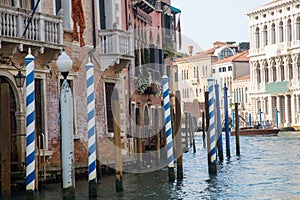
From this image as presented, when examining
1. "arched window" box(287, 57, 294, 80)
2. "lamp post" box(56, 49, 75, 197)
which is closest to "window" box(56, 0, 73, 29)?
"lamp post" box(56, 49, 75, 197)

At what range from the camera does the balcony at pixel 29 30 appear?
11.0 m

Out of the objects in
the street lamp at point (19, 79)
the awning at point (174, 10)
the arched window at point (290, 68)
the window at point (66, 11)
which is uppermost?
the awning at point (174, 10)

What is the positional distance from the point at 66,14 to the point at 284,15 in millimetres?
34415

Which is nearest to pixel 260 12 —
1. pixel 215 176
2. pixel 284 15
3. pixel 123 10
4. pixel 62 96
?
pixel 284 15

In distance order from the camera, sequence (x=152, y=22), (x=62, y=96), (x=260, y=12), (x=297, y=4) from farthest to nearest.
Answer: (x=260, y=12)
(x=297, y=4)
(x=152, y=22)
(x=62, y=96)

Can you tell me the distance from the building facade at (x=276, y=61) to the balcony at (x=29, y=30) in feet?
110

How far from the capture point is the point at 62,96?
9.10 m

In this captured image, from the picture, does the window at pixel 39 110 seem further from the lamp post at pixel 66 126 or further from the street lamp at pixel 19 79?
the lamp post at pixel 66 126

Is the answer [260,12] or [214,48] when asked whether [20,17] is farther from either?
[214,48]

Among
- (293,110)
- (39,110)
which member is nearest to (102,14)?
(39,110)

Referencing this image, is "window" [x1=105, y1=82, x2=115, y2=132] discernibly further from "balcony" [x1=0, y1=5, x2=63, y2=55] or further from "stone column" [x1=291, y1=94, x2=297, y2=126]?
"stone column" [x1=291, y1=94, x2=297, y2=126]

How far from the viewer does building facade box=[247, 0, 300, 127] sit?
45331 millimetres

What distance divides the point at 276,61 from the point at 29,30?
3688 centimetres

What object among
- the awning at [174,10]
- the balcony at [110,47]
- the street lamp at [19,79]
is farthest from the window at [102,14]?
the awning at [174,10]
